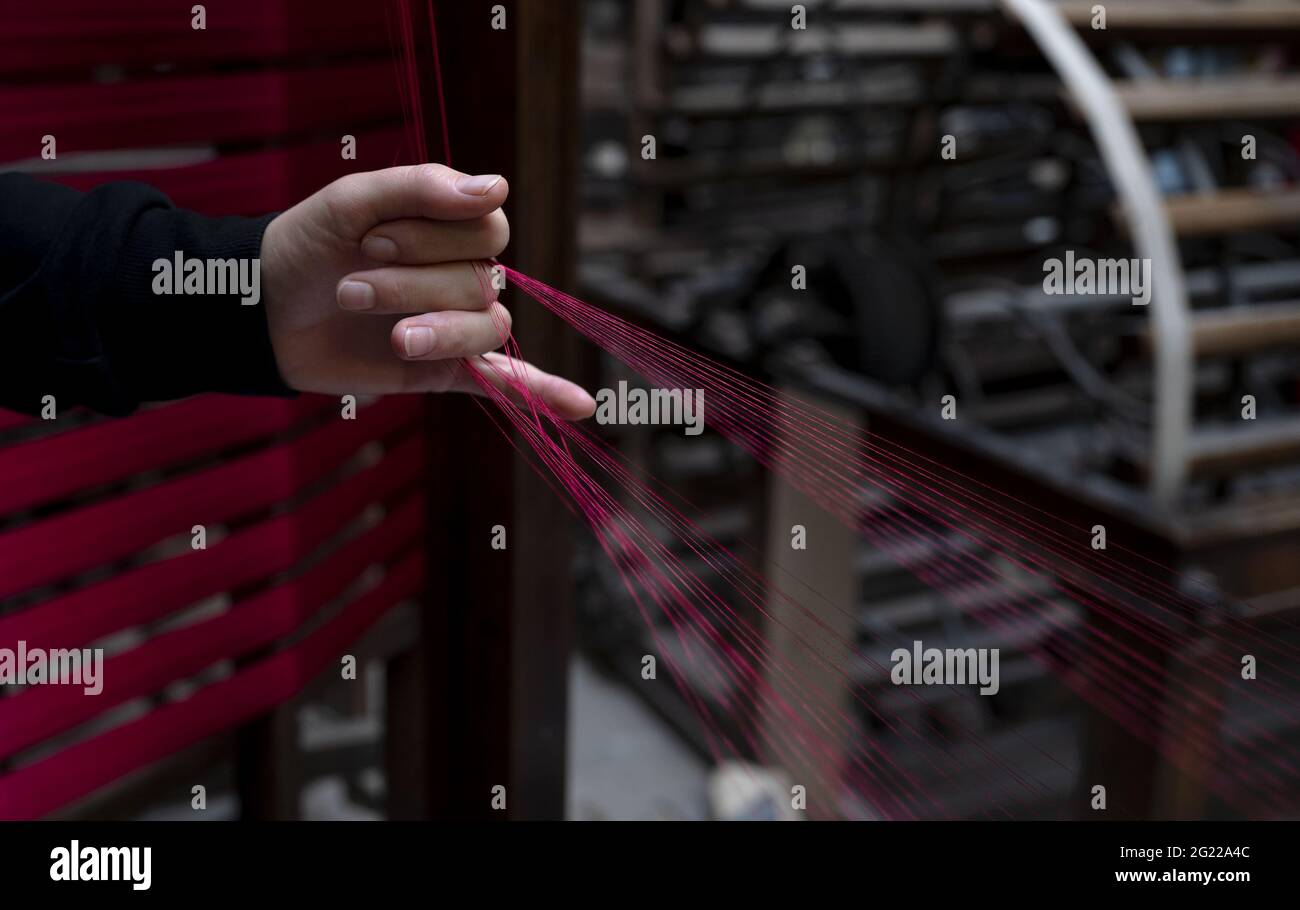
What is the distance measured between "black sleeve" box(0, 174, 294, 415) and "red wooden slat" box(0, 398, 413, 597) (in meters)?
0.36

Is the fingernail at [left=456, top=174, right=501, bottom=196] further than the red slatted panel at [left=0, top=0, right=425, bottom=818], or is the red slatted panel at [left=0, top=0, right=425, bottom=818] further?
the red slatted panel at [left=0, top=0, right=425, bottom=818]

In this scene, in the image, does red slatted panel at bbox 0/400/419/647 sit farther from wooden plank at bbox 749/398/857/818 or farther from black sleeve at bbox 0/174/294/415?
wooden plank at bbox 749/398/857/818

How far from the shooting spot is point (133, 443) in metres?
1.63

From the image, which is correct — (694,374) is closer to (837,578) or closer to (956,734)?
(837,578)

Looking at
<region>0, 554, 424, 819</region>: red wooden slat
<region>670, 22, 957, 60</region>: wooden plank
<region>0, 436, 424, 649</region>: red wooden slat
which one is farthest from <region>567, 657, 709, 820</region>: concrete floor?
<region>670, 22, 957, 60</region>: wooden plank

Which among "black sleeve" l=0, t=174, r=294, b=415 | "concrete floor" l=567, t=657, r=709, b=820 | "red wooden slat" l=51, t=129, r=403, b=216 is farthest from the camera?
"concrete floor" l=567, t=657, r=709, b=820

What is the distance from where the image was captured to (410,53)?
1.74 metres

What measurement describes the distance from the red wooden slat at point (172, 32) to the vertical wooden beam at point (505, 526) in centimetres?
14

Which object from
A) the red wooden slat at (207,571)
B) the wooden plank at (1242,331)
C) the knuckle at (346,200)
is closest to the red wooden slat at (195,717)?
the red wooden slat at (207,571)

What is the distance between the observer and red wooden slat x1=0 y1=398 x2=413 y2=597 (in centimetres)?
154

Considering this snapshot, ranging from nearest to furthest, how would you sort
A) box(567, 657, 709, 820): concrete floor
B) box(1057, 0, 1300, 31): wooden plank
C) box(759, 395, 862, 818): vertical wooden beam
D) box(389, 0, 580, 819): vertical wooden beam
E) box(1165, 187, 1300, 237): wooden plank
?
box(389, 0, 580, 819): vertical wooden beam < box(1165, 187, 1300, 237): wooden plank < box(1057, 0, 1300, 31): wooden plank < box(759, 395, 862, 818): vertical wooden beam < box(567, 657, 709, 820): concrete floor

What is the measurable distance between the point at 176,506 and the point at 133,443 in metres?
0.12
